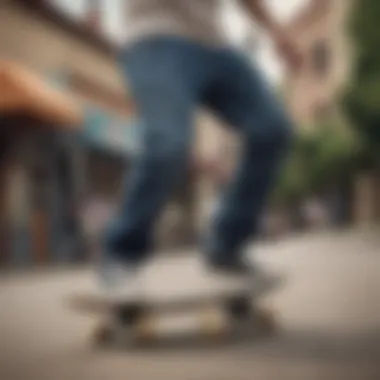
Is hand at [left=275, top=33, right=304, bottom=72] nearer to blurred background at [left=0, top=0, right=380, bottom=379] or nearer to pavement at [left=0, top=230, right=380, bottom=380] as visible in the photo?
blurred background at [left=0, top=0, right=380, bottom=379]

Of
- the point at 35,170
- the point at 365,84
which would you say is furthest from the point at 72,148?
the point at 365,84

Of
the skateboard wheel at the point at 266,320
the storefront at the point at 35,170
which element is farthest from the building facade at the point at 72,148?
the skateboard wheel at the point at 266,320

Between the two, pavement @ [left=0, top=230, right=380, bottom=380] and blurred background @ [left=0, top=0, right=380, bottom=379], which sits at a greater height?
blurred background @ [left=0, top=0, right=380, bottom=379]

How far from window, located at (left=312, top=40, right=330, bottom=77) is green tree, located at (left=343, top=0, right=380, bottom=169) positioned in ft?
0.09

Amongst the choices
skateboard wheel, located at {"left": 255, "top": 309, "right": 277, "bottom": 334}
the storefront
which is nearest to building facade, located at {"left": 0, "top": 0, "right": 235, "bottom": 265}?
the storefront

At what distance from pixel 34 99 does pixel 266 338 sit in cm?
32

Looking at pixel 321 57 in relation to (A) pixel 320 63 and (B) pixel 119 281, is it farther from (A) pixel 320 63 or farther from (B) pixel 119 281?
(B) pixel 119 281

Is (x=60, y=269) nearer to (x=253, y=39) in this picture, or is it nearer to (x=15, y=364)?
(x=15, y=364)

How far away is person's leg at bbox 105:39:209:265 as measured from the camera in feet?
2.40

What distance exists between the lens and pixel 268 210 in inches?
29.4

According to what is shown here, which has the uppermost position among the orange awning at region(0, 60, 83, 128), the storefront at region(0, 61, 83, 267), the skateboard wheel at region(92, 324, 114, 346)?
the orange awning at region(0, 60, 83, 128)

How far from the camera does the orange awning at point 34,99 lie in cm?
73

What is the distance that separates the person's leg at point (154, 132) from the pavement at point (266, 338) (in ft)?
0.16

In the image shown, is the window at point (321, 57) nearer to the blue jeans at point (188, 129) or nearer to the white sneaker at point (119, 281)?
the blue jeans at point (188, 129)
